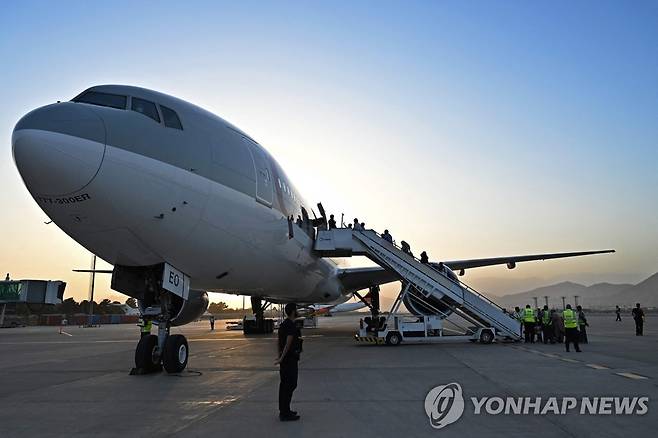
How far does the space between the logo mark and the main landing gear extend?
15.8 ft

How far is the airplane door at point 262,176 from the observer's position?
35.7ft

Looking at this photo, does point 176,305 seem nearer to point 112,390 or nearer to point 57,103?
point 112,390

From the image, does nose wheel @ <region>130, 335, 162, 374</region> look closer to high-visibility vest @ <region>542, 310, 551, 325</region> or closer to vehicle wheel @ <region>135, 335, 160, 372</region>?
vehicle wheel @ <region>135, 335, 160, 372</region>

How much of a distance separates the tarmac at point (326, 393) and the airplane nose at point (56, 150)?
3.00 m

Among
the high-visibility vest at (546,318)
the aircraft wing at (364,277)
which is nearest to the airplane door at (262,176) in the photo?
the aircraft wing at (364,277)

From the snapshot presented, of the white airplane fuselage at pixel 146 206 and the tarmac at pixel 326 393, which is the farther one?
the white airplane fuselage at pixel 146 206

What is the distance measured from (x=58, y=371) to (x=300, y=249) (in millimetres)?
6644

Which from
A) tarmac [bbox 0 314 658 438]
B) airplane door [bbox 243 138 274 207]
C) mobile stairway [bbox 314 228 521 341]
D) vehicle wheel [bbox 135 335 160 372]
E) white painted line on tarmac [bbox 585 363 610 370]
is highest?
airplane door [bbox 243 138 274 207]

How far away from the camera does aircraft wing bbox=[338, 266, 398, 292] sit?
20844 mm

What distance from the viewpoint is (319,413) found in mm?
5695

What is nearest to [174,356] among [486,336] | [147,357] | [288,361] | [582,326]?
[147,357]

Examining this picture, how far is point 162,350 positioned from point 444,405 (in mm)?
5770

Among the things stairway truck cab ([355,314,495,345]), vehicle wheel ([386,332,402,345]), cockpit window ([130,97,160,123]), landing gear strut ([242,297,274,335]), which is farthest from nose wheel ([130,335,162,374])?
landing gear strut ([242,297,274,335])

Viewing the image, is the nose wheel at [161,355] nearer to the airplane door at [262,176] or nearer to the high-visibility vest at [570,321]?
the airplane door at [262,176]
